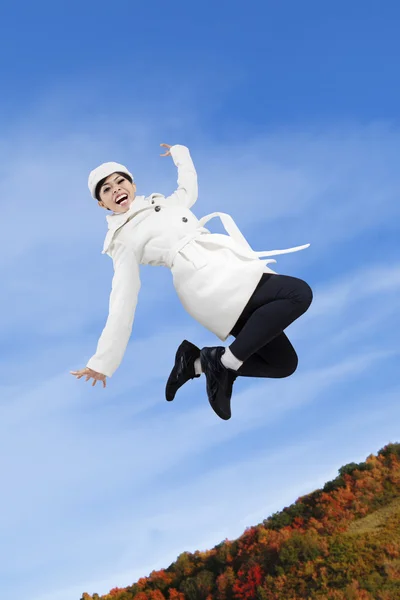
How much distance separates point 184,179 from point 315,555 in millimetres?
6456

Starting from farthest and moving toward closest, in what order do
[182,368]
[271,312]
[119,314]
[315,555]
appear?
[315,555] → [182,368] → [119,314] → [271,312]

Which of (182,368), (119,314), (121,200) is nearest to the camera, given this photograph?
(119,314)

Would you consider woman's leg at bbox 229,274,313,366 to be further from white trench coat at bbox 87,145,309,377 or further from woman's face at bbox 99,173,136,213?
woman's face at bbox 99,173,136,213

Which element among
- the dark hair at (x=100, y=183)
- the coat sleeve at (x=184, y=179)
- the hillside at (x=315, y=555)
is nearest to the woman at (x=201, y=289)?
the dark hair at (x=100, y=183)

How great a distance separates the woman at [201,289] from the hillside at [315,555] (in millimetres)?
5714

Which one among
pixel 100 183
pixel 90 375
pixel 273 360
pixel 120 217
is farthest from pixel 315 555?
pixel 100 183

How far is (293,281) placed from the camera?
4508mm

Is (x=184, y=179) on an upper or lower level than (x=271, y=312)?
upper

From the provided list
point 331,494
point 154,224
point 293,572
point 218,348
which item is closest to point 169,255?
point 154,224

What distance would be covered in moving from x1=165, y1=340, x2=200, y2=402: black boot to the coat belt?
57 cm

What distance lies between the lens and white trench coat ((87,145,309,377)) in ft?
15.0

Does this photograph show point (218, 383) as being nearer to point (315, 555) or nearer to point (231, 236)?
point (231, 236)

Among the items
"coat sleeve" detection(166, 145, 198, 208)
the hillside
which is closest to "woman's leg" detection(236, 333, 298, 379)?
"coat sleeve" detection(166, 145, 198, 208)

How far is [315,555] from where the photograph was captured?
9.86 m
